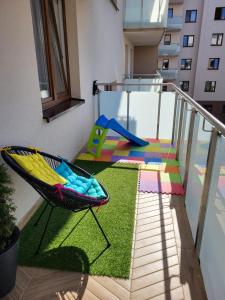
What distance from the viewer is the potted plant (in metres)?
1.59

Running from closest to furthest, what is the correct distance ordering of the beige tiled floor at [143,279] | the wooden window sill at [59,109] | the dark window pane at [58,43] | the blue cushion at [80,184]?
1. the beige tiled floor at [143,279]
2. the blue cushion at [80,184]
3. the wooden window sill at [59,109]
4. the dark window pane at [58,43]

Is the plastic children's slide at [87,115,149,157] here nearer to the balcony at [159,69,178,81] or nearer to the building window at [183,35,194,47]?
the balcony at [159,69,178,81]

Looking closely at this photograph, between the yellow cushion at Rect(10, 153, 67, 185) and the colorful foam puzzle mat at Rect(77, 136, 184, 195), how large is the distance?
1.35 meters

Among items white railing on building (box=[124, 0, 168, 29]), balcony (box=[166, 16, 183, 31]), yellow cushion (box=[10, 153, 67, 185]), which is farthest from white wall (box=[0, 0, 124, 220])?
balcony (box=[166, 16, 183, 31])

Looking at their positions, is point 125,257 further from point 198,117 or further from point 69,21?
point 69,21

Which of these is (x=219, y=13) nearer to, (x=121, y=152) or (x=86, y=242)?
(x=121, y=152)

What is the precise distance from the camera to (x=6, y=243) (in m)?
1.66

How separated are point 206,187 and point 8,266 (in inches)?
60.1

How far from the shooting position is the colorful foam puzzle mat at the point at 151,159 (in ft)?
10.6

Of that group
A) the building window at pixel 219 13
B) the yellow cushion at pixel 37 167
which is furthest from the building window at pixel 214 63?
the yellow cushion at pixel 37 167

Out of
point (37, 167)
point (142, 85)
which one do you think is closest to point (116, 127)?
point (142, 85)

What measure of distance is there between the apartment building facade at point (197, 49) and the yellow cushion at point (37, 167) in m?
18.7

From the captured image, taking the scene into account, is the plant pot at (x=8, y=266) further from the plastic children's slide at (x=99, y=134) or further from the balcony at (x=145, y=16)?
the balcony at (x=145, y=16)

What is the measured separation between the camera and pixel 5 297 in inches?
67.6
